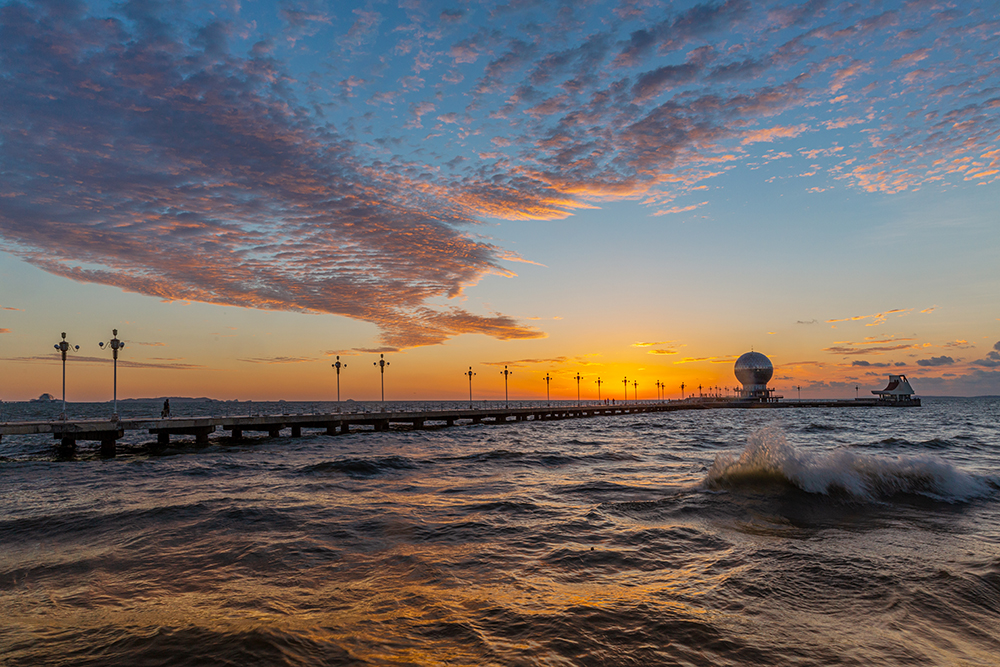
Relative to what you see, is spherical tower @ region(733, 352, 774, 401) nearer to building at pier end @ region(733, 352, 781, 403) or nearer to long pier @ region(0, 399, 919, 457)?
building at pier end @ region(733, 352, 781, 403)

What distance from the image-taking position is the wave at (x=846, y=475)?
45.1 feet

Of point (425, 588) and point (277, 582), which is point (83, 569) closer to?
point (277, 582)

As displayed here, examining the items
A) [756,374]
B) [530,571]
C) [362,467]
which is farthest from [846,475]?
[756,374]

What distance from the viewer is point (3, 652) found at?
542cm

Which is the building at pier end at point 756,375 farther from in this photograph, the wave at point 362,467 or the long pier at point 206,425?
the wave at point 362,467

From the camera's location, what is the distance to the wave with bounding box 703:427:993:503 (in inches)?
542

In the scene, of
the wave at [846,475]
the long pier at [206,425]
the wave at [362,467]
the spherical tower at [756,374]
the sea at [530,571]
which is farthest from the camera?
the spherical tower at [756,374]

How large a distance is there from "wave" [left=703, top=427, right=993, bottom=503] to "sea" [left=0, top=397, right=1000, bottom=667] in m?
0.07

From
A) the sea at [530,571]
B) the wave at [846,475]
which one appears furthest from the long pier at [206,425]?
the wave at [846,475]

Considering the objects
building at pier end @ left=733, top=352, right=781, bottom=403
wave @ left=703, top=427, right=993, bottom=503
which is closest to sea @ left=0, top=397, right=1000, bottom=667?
wave @ left=703, top=427, right=993, bottom=503

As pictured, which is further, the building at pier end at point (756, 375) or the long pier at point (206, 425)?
the building at pier end at point (756, 375)

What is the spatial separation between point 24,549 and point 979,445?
41170 millimetres

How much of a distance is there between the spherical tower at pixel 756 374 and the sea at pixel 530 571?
15828cm

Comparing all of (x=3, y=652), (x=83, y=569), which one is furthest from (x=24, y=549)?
(x=3, y=652)
